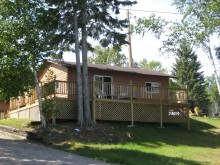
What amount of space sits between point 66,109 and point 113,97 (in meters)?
4.29

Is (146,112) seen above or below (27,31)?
below

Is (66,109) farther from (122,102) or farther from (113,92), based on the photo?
(113,92)

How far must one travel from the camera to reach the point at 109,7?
22.0 metres

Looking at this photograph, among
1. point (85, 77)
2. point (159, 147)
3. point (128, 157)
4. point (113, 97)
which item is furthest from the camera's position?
point (113, 97)

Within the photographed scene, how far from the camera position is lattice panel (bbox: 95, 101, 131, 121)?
73.9 ft

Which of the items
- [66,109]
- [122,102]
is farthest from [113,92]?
[66,109]

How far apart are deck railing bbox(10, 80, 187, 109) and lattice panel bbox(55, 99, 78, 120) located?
0.48 m

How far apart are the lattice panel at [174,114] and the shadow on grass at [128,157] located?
9.78m

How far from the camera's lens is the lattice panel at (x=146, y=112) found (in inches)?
966

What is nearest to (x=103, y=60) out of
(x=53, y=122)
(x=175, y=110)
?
(x=175, y=110)

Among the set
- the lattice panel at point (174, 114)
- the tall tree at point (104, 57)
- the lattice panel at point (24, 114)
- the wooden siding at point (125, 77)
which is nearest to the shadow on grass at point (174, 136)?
the lattice panel at point (174, 114)

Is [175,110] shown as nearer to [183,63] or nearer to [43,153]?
[43,153]

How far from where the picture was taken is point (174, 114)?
86.1 feet

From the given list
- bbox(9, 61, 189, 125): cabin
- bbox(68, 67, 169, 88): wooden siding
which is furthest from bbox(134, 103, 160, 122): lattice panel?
bbox(68, 67, 169, 88): wooden siding
